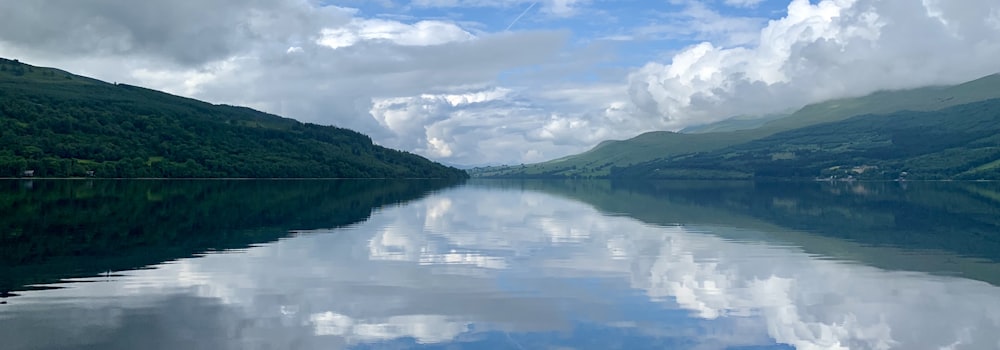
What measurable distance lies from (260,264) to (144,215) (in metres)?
35.0

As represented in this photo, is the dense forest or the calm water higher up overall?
the dense forest

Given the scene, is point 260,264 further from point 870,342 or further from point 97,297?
point 870,342

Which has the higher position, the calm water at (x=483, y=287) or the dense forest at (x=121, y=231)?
the dense forest at (x=121, y=231)

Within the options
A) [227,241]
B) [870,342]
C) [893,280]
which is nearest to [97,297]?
[227,241]

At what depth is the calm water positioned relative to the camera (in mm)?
21078

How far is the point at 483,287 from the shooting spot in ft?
99.2

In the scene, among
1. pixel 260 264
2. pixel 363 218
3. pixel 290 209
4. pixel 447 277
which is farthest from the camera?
pixel 290 209

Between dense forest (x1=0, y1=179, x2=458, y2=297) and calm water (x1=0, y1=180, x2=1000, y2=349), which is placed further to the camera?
dense forest (x1=0, y1=179, x2=458, y2=297)

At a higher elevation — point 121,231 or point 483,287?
point 121,231

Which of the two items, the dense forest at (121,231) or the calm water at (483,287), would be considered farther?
the dense forest at (121,231)

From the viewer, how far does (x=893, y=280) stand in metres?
32.9

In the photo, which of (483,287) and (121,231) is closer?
(483,287)

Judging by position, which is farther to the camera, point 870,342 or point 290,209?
point 290,209

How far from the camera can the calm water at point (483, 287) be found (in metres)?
21.1
